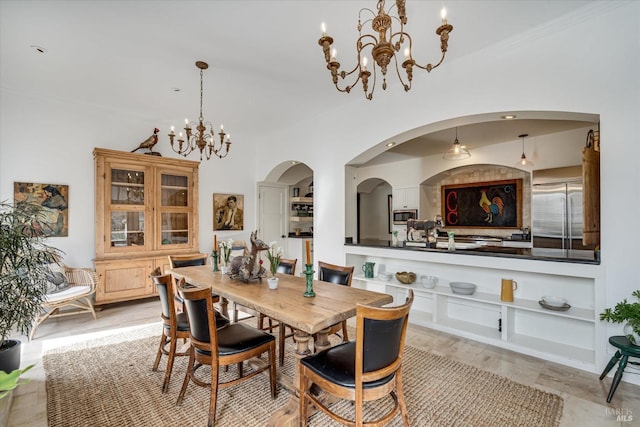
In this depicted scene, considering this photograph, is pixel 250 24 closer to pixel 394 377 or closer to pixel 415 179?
pixel 394 377

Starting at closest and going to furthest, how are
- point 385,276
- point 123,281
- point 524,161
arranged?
point 385,276
point 123,281
point 524,161

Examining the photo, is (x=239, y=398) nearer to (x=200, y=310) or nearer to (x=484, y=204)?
(x=200, y=310)

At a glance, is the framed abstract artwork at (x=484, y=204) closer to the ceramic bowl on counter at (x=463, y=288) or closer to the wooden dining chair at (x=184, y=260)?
the ceramic bowl on counter at (x=463, y=288)

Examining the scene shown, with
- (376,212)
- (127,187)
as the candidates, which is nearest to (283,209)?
(127,187)

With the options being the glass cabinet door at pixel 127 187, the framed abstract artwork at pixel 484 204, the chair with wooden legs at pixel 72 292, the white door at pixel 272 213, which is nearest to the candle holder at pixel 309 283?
the chair with wooden legs at pixel 72 292

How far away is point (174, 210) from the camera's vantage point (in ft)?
16.5

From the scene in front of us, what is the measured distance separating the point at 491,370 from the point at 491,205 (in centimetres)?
465

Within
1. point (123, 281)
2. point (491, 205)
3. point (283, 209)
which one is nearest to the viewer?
point (123, 281)

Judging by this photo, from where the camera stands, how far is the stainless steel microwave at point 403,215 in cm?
714

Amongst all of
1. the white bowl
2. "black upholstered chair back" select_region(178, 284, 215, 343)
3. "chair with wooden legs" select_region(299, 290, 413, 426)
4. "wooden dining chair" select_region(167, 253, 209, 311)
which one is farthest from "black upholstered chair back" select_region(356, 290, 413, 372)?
"wooden dining chair" select_region(167, 253, 209, 311)

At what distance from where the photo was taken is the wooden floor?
80.9 inches

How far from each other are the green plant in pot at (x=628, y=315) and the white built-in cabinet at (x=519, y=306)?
160 mm

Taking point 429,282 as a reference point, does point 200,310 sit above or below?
above

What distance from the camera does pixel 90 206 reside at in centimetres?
452
